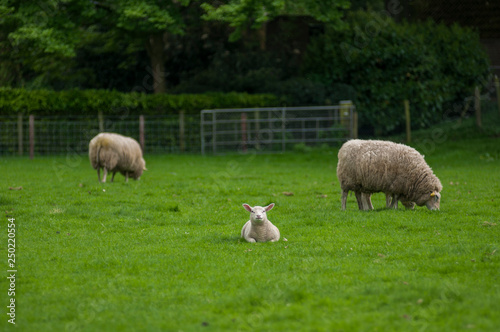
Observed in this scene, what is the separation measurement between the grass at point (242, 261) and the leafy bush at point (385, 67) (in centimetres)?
1128

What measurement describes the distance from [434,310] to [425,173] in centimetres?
589

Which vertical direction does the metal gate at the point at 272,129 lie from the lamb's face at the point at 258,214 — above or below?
above

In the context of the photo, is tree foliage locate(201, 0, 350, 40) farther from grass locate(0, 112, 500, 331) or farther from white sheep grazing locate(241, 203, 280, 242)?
white sheep grazing locate(241, 203, 280, 242)

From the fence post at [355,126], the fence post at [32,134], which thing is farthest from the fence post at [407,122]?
the fence post at [32,134]

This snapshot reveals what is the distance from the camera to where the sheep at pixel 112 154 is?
16.3 meters

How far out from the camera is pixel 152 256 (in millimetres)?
8406

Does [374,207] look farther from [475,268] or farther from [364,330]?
[364,330]

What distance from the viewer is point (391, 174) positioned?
453 inches

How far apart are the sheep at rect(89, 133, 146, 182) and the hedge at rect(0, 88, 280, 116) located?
8.18 meters

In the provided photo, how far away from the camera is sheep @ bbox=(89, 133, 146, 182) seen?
16.3m

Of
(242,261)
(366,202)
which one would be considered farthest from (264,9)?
(242,261)

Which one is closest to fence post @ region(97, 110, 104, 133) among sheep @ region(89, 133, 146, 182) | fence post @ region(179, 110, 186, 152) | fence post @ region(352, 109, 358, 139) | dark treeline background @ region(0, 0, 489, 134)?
dark treeline background @ region(0, 0, 489, 134)

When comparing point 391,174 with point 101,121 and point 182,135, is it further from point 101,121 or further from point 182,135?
point 101,121

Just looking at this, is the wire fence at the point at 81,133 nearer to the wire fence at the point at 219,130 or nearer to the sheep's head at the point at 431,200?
the wire fence at the point at 219,130
